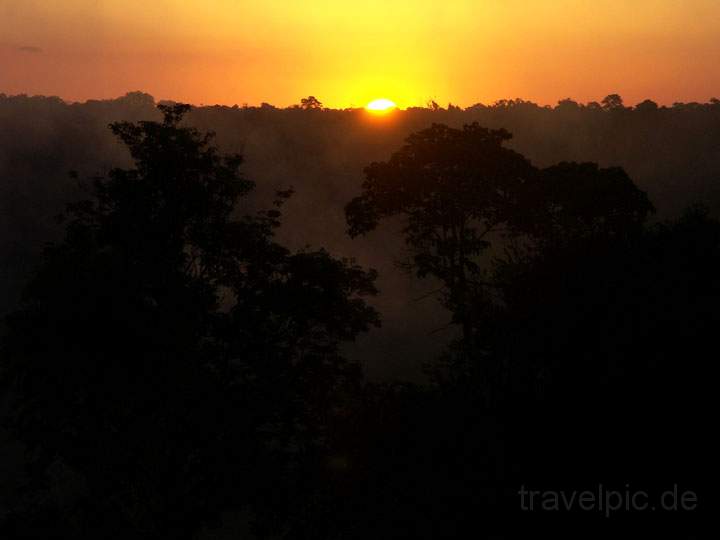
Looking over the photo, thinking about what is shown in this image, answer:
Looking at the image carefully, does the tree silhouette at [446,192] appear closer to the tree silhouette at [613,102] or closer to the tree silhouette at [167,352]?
the tree silhouette at [167,352]

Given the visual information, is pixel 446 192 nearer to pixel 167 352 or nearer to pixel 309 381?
pixel 309 381

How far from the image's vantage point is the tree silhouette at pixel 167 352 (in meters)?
19.6

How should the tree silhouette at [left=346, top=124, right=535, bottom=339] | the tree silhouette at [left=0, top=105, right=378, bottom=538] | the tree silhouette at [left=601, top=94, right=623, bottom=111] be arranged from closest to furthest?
1. the tree silhouette at [left=0, top=105, right=378, bottom=538]
2. the tree silhouette at [left=346, top=124, right=535, bottom=339]
3. the tree silhouette at [left=601, top=94, right=623, bottom=111]

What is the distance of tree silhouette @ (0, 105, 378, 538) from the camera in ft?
64.3

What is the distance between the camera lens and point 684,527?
11055mm

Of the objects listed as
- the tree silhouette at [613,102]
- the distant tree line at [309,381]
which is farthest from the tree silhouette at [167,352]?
the tree silhouette at [613,102]

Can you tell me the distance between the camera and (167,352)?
2031 centimetres

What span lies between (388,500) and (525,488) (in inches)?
101

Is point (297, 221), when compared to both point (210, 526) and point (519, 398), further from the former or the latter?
point (519, 398)

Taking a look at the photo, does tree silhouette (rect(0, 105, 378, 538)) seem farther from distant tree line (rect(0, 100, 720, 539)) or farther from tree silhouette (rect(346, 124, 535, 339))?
tree silhouette (rect(346, 124, 535, 339))

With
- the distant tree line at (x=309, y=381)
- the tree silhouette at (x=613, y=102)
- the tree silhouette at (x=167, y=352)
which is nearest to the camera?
the distant tree line at (x=309, y=381)

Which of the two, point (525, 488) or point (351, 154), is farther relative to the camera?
point (351, 154)

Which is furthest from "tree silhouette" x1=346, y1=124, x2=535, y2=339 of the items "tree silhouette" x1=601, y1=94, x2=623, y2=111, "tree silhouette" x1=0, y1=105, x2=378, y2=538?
"tree silhouette" x1=601, y1=94, x2=623, y2=111

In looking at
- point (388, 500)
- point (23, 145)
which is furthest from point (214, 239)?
point (23, 145)
